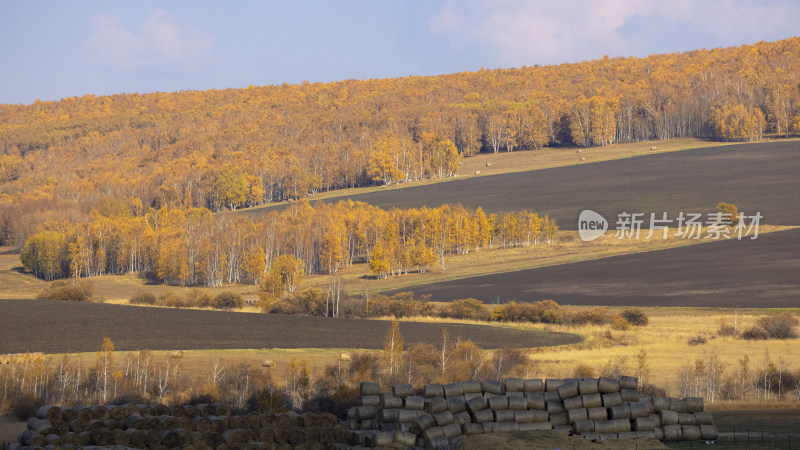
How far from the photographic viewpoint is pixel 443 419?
25469 mm

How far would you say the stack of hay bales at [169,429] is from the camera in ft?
82.9

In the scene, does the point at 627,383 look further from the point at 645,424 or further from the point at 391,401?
the point at 391,401

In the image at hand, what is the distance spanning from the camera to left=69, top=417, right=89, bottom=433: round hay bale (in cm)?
2628

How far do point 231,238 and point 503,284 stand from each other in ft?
148

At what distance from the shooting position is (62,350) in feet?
170

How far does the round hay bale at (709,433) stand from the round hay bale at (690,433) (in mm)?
117

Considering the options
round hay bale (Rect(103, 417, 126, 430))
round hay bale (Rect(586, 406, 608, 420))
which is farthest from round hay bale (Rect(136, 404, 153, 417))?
round hay bale (Rect(586, 406, 608, 420))

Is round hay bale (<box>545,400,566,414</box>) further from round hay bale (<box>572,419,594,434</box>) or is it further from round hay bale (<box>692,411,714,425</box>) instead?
round hay bale (<box>692,411,714,425</box>)

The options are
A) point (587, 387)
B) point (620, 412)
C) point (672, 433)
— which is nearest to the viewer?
point (672, 433)

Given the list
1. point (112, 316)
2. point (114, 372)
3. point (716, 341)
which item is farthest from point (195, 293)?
point (716, 341)

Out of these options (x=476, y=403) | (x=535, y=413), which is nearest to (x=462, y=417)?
(x=476, y=403)

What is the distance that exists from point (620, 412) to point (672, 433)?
64.6 inches

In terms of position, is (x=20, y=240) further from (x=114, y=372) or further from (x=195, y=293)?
(x=114, y=372)

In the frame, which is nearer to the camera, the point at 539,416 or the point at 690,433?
the point at 690,433
